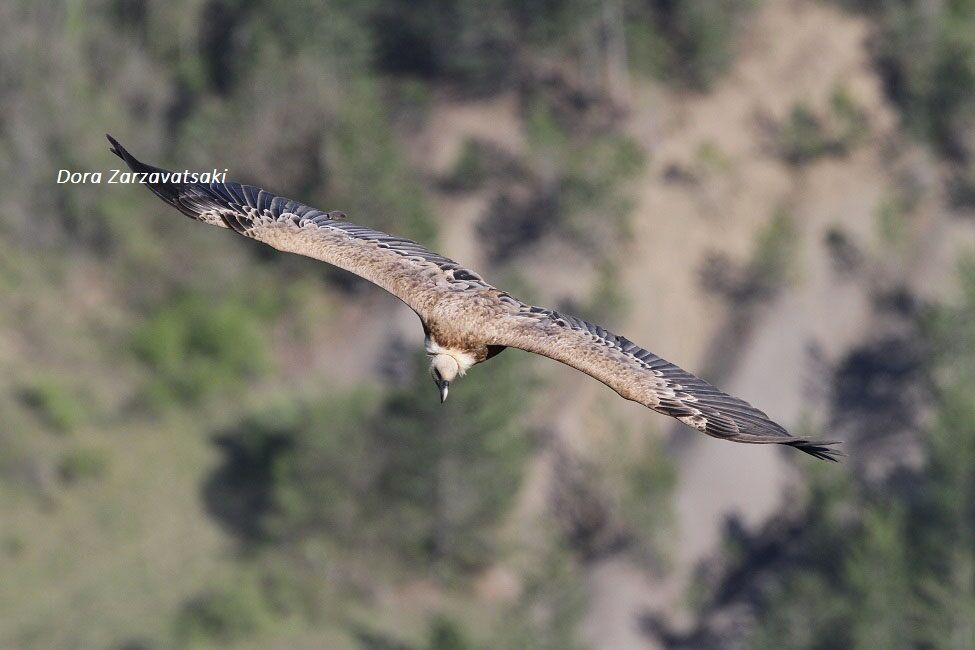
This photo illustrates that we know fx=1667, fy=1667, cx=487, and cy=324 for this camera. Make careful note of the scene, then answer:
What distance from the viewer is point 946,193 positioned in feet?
268

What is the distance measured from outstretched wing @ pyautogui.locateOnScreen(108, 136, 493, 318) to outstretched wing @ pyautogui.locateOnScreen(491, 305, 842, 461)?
5.68 feet

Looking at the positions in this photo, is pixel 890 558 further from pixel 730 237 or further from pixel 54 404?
pixel 54 404

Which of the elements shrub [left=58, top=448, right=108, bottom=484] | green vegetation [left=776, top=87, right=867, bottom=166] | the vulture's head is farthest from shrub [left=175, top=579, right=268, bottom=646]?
the vulture's head

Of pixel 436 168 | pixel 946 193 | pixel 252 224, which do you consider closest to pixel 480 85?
pixel 436 168

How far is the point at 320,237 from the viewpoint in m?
31.3

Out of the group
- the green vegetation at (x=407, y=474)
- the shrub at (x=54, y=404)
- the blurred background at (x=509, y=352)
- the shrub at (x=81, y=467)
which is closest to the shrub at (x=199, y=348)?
the blurred background at (x=509, y=352)

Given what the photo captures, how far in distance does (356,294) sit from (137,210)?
1333cm

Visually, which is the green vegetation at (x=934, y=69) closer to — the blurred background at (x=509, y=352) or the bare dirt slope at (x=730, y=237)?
the blurred background at (x=509, y=352)

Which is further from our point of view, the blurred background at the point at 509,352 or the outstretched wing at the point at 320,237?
the blurred background at the point at 509,352

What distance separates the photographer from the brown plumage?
27.8 meters

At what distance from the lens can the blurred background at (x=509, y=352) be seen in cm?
7012

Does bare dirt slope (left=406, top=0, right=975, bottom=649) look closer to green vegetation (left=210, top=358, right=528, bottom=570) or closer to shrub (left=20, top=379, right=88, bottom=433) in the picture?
green vegetation (left=210, top=358, right=528, bottom=570)

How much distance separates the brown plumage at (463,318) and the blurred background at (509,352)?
114 ft

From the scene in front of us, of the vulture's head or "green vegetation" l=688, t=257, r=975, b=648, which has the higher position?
"green vegetation" l=688, t=257, r=975, b=648
